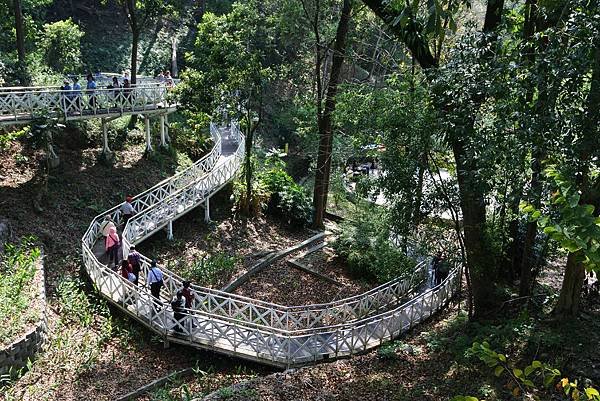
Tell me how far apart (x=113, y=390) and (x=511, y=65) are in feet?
30.0

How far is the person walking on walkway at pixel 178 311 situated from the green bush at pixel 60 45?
2003cm

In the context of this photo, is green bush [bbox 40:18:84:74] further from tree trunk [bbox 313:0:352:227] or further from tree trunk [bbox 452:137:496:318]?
tree trunk [bbox 452:137:496:318]

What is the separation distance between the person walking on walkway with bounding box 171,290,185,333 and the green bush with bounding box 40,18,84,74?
20.0 meters

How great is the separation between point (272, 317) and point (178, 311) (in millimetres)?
2064

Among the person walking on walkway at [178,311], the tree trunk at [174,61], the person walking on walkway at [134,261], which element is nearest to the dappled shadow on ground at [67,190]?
the person walking on walkway at [134,261]

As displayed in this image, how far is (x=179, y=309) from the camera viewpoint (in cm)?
1173

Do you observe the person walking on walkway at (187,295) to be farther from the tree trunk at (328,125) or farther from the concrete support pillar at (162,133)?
the concrete support pillar at (162,133)

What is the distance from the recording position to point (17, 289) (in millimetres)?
11906

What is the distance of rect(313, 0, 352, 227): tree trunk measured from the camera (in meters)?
18.3

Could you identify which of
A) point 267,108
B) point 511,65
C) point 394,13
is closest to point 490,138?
point 511,65

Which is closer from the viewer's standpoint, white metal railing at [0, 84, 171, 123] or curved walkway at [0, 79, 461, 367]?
curved walkway at [0, 79, 461, 367]

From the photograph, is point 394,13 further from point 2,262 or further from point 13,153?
point 13,153

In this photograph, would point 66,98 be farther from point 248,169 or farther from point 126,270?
point 126,270

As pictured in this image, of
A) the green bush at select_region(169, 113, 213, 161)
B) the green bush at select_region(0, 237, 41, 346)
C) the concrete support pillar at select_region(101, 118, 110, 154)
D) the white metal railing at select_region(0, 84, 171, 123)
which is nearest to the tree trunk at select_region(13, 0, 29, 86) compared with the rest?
the white metal railing at select_region(0, 84, 171, 123)
